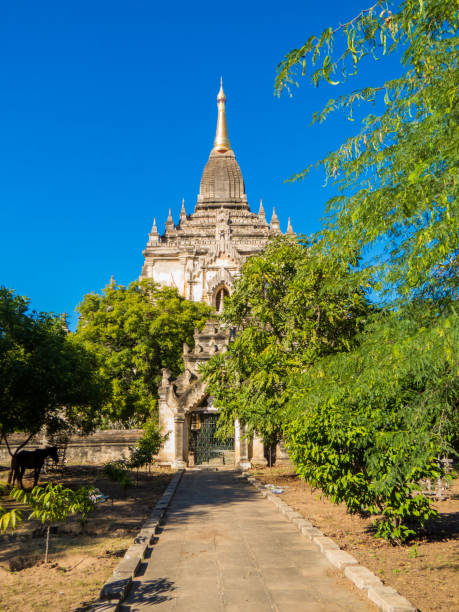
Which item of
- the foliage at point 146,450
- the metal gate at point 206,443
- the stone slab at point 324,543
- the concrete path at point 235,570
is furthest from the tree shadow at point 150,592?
the metal gate at point 206,443

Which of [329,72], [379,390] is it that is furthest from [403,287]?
[329,72]

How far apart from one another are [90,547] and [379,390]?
229 inches

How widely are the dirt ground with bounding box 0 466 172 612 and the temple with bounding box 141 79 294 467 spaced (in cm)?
764

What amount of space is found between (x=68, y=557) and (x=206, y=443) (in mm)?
14285

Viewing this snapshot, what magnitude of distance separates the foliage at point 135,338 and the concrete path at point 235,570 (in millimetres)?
16912

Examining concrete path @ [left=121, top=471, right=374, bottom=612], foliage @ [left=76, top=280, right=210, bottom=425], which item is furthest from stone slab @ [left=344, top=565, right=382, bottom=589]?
foliage @ [left=76, top=280, right=210, bottom=425]

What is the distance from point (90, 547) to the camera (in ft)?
28.8

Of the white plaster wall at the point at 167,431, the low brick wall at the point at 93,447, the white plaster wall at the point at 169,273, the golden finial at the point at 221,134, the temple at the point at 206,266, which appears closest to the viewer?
the white plaster wall at the point at 167,431

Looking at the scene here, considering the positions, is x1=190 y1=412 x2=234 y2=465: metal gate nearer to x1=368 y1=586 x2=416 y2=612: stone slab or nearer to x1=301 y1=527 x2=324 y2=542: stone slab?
x1=301 y1=527 x2=324 y2=542: stone slab

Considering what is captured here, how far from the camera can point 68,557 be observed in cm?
814

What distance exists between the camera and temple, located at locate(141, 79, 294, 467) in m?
21.7

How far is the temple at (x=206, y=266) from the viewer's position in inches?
854

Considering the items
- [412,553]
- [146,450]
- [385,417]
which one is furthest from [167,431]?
[385,417]

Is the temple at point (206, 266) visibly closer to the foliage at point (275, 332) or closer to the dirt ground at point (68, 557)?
the foliage at point (275, 332)
